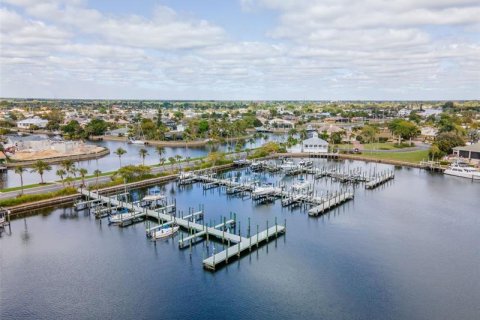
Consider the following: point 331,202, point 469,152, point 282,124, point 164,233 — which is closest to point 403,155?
point 469,152

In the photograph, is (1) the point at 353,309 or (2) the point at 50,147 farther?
(2) the point at 50,147

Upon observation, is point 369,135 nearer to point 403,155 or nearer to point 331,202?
point 403,155

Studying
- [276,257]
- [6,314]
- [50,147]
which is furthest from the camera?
[50,147]

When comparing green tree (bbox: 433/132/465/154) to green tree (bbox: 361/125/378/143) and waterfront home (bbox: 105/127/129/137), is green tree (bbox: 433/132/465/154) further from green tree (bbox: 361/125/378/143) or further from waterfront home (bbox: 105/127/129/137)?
waterfront home (bbox: 105/127/129/137)


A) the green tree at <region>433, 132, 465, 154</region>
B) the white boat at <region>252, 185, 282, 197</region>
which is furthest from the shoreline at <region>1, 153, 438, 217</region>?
the white boat at <region>252, 185, 282, 197</region>

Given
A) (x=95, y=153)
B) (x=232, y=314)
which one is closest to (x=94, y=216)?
(x=232, y=314)

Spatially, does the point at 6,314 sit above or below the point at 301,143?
below

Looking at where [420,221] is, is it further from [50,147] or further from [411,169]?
[50,147]

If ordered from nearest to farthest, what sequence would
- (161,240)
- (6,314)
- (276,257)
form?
(6,314) < (276,257) < (161,240)

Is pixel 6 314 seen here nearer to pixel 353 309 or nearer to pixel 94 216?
pixel 94 216
